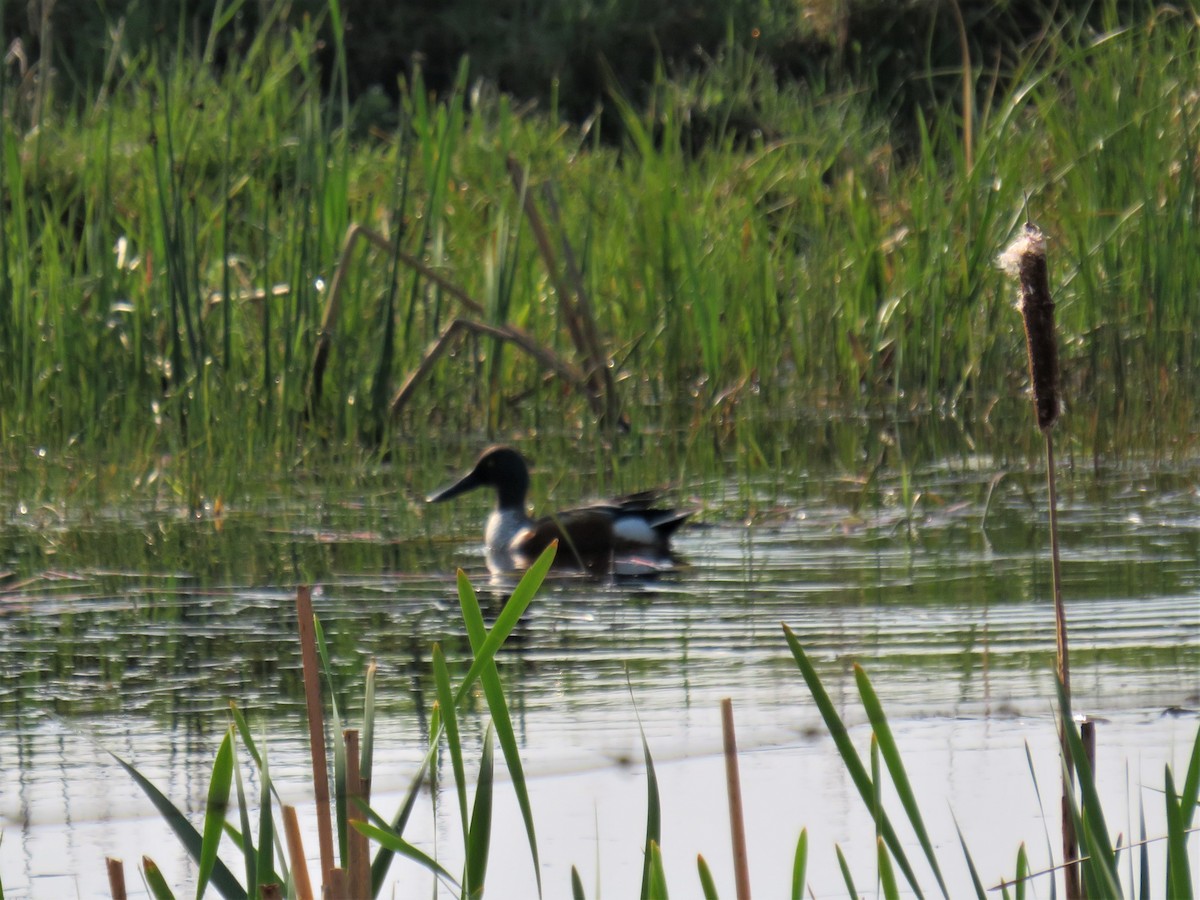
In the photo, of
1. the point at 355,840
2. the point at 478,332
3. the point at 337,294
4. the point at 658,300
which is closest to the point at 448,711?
the point at 355,840

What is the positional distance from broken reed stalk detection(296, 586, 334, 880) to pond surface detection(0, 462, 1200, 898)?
0.05 metres

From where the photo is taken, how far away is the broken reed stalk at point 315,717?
4.85 feet

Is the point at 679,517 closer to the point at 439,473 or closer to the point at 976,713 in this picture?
the point at 439,473

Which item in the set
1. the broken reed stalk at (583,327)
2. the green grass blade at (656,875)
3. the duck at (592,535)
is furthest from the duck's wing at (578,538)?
the green grass blade at (656,875)

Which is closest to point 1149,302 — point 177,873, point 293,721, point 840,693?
point 840,693

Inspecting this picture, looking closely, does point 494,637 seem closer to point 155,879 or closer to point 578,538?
point 155,879

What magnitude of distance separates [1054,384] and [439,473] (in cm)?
465

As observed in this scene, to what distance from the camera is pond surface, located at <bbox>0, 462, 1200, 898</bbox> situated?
8.22ft

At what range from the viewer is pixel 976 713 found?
304 cm

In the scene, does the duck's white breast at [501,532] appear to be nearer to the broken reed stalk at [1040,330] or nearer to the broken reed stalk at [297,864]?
the broken reed stalk at [297,864]

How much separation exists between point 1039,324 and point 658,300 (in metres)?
5.61

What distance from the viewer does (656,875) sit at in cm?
149

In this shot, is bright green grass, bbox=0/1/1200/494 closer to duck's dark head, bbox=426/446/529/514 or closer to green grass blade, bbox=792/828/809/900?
duck's dark head, bbox=426/446/529/514

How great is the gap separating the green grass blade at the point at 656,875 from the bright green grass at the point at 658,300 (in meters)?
3.69
